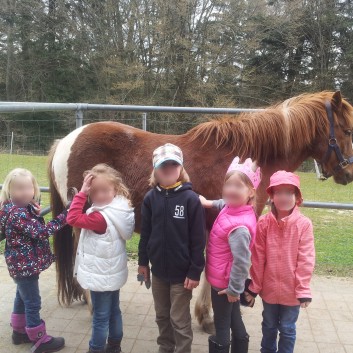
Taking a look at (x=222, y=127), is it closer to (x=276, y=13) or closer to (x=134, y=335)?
(x=134, y=335)

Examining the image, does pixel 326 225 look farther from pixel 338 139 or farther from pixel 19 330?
pixel 19 330

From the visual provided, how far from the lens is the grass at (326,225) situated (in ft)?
14.2

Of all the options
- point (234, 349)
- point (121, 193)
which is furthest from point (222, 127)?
point (234, 349)

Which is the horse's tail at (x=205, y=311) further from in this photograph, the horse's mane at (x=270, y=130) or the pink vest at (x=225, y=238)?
the horse's mane at (x=270, y=130)

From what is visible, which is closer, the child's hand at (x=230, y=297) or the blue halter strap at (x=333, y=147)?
Result: the child's hand at (x=230, y=297)

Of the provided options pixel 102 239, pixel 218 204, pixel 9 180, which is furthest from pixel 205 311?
pixel 9 180

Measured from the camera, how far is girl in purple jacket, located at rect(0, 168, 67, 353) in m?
2.36

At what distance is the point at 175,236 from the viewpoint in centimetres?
217

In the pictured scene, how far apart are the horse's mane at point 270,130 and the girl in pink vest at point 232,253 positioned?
0.45 meters

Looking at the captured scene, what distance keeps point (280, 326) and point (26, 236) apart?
1676 millimetres

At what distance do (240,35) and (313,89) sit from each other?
5096 millimetres

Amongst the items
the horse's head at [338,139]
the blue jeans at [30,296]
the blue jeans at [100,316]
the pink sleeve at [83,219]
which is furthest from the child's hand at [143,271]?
the horse's head at [338,139]

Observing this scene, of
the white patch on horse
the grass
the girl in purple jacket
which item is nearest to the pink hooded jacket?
the girl in purple jacket

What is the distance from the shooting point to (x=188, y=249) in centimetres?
220
